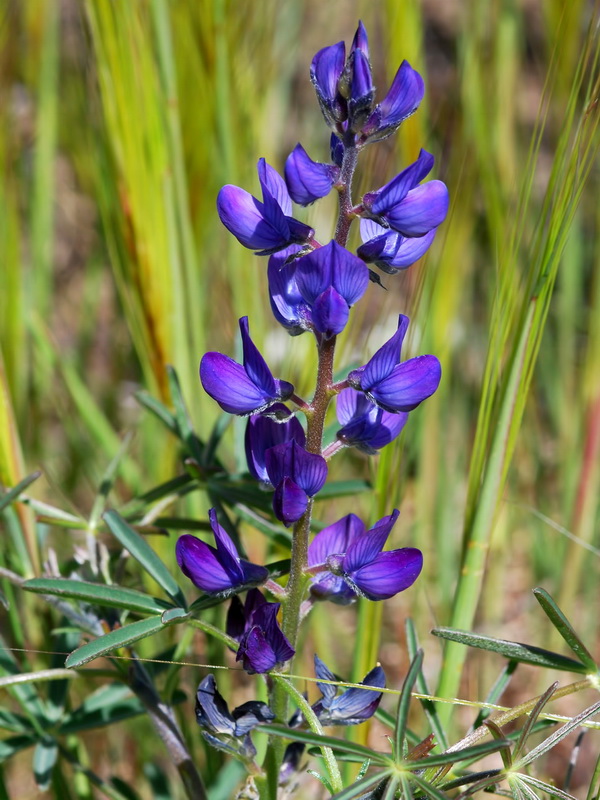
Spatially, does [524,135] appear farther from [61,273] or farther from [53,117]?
[61,273]

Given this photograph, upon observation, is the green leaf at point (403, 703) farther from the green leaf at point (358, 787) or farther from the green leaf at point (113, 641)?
the green leaf at point (113, 641)

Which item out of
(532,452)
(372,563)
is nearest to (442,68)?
(532,452)

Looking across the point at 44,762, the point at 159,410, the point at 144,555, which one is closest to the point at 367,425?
the point at 144,555

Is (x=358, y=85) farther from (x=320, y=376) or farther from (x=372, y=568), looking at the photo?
(x=372, y=568)

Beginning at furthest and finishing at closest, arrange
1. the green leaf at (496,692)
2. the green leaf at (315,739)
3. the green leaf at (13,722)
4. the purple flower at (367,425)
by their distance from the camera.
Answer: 1. the green leaf at (13,722)
2. the green leaf at (496,692)
3. the purple flower at (367,425)
4. the green leaf at (315,739)

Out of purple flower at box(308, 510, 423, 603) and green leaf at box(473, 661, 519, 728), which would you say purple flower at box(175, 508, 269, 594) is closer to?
purple flower at box(308, 510, 423, 603)

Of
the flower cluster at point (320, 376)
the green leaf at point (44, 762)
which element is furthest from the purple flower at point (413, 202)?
the green leaf at point (44, 762)

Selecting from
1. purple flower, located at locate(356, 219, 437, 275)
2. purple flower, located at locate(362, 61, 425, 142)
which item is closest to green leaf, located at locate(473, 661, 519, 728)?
purple flower, located at locate(356, 219, 437, 275)
